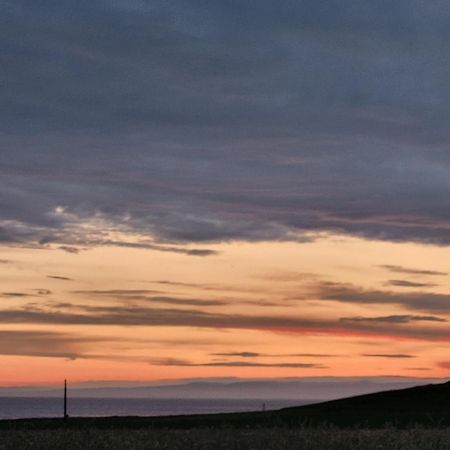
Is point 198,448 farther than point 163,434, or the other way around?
point 163,434

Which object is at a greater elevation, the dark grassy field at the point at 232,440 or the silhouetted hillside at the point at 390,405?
the silhouetted hillside at the point at 390,405

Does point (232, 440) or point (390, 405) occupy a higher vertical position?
point (390, 405)

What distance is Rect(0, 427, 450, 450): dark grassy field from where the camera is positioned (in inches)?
1171

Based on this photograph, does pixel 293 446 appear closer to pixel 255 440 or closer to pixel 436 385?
pixel 255 440

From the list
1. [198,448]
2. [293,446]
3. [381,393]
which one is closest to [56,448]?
[198,448]

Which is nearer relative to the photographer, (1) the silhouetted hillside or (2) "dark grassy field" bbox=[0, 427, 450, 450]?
(2) "dark grassy field" bbox=[0, 427, 450, 450]

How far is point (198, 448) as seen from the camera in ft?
96.7

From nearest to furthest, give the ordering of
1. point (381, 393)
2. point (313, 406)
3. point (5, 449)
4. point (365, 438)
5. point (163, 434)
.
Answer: point (5, 449) → point (365, 438) → point (163, 434) → point (313, 406) → point (381, 393)

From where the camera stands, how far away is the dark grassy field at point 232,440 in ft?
97.6

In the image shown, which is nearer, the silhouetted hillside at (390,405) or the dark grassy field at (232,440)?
the dark grassy field at (232,440)

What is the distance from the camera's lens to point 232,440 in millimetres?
31094

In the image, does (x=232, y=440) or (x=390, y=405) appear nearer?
(x=232, y=440)

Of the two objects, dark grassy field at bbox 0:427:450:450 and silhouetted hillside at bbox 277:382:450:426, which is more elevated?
silhouetted hillside at bbox 277:382:450:426

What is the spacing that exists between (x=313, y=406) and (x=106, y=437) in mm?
55224
